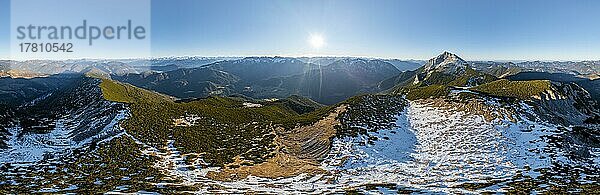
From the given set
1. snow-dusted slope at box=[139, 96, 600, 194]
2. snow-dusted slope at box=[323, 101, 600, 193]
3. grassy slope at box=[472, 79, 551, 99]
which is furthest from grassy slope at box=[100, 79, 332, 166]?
grassy slope at box=[472, 79, 551, 99]

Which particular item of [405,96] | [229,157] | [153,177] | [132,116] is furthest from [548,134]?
[132,116]

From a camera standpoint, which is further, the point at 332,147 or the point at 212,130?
the point at 212,130

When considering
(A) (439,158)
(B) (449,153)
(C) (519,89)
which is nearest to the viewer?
(A) (439,158)

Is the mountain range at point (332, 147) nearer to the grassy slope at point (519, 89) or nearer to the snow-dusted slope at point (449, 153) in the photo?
the snow-dusted slope at point (449, 153)

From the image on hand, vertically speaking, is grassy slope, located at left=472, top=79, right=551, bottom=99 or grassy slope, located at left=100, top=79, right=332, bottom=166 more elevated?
grassy slope, located at left=472, top=79, right=551, bottom=99

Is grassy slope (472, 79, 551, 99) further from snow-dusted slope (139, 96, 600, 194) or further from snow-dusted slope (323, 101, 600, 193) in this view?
snow-dusted slope (323, 101, 600, 193)

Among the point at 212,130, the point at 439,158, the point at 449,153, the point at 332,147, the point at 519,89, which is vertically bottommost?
the point at 212,130

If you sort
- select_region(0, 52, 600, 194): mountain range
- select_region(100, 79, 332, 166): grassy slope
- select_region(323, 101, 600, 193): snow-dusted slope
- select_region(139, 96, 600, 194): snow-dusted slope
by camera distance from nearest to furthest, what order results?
1. select_region(139, 96, 600, 194): snow-dusted slope
2. select_region(0, 52, 600, 194): mountain range
3. select_region(323, 101, 600, 193): snow-dusted slope
4. select_region(100, 79, 332, 166): grassy slope

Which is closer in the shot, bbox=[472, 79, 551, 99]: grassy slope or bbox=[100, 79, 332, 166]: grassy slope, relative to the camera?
bbox=[100, 79, 332, 166]: grassy slope

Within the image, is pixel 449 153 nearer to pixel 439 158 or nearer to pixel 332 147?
pixel 439 158

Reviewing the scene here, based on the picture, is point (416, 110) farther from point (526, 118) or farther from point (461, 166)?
→ point (461, 166)

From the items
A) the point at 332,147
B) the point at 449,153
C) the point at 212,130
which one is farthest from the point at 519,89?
the point at 212,130

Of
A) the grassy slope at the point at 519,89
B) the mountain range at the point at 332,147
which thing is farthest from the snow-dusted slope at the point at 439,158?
the grassy slope at the point at 519,89
